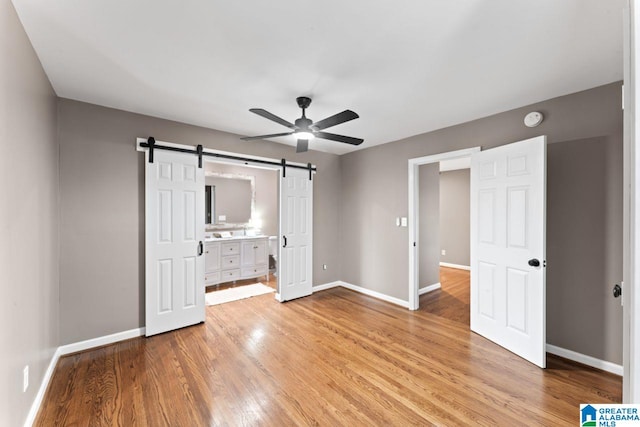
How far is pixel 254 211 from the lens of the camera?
19.6 feet

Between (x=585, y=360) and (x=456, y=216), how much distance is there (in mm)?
4579

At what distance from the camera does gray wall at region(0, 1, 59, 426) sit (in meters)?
1.44

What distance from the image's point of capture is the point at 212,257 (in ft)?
16.1

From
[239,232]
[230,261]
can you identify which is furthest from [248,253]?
[239,232]

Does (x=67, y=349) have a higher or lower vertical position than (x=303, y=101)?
lower

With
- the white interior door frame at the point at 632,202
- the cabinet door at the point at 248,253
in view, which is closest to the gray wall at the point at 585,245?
the white interior door frame at the point at 632,202

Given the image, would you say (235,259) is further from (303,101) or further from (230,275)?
(303,101)

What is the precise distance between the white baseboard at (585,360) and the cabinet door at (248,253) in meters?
4.56

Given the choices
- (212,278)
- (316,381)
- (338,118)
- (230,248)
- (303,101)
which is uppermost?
(303,101)

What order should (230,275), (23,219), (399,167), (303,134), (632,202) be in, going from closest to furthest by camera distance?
(632,202) < (23,219) < (303,134) < (399,167) < (230,275)

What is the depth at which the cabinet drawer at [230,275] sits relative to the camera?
5.04m

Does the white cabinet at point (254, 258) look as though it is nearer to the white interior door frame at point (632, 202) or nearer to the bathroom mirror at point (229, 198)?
the bathroom mirror at point (229, 198)

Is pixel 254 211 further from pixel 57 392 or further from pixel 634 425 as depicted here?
pixel 634 425

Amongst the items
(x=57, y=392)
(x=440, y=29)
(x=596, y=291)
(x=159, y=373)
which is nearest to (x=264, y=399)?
(x=159, y=373)
